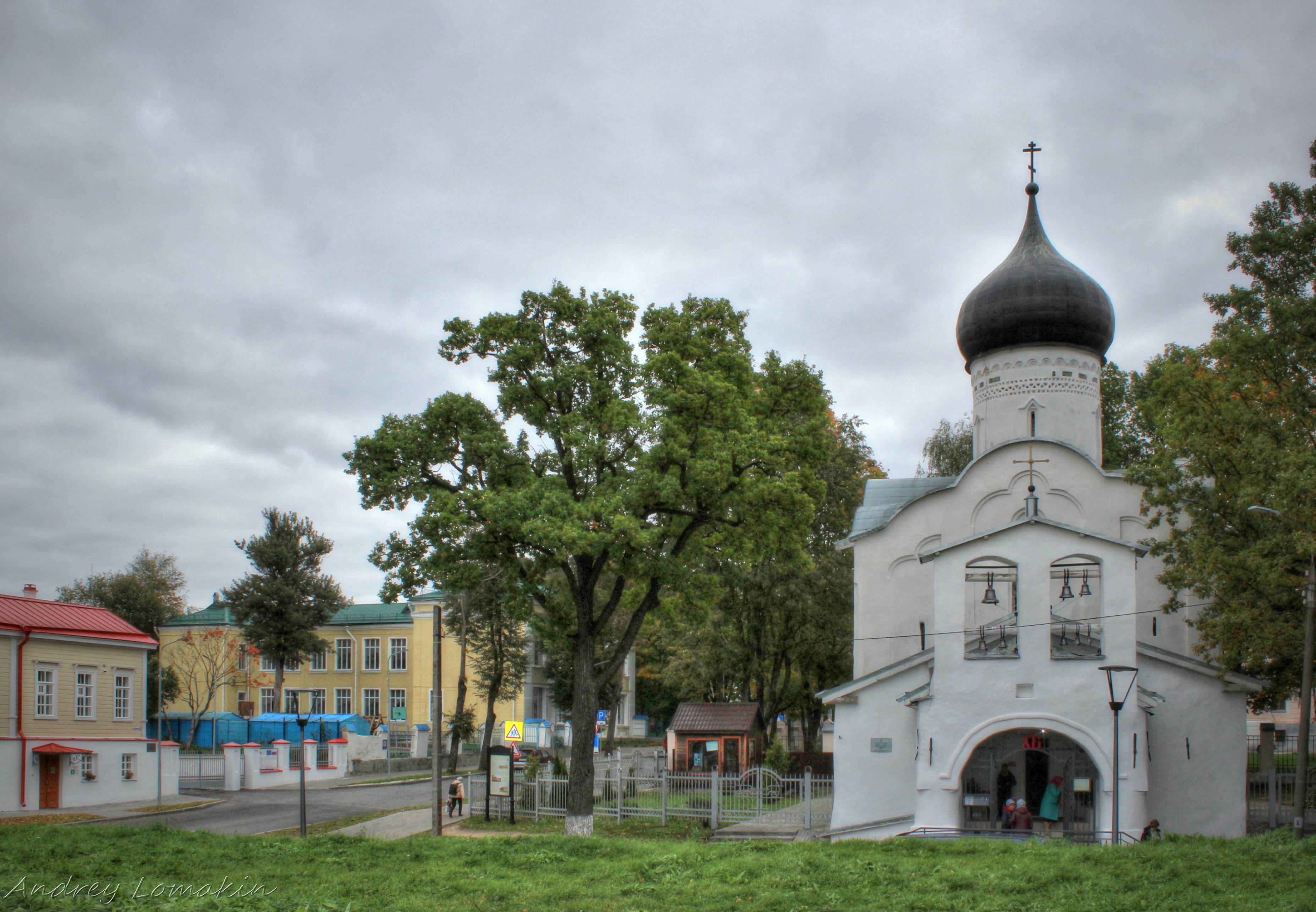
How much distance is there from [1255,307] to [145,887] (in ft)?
67.7

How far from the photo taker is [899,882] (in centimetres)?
1152

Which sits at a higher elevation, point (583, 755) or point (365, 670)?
point (583, 755)

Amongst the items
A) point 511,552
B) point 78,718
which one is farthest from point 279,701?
point 511,552

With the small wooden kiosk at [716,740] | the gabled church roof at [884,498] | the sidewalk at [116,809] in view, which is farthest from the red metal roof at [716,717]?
the sidewalk at [116,809]

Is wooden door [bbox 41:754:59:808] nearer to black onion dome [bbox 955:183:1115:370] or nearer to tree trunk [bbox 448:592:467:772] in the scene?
tree trunk [bbox 448:592:467:772]

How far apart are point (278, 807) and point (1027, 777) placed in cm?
1876

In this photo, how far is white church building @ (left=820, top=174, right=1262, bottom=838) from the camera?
1822cm

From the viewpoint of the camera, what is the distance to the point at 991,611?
23109 mm

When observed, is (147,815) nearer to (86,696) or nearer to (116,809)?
(116,809)

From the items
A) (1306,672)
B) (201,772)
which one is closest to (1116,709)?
(1306,672)

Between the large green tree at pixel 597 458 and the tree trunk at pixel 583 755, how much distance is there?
3cm

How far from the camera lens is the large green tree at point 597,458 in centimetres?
1962

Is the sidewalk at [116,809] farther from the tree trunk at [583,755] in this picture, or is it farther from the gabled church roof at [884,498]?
the gabled church roof at [884,498]

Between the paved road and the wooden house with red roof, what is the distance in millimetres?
2081
